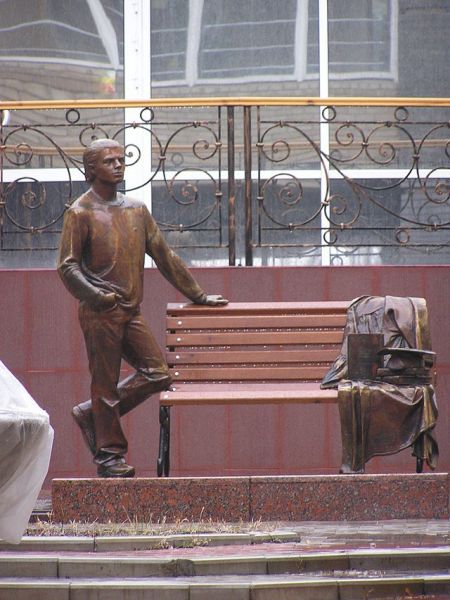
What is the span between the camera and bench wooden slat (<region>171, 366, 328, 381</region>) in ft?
35.3

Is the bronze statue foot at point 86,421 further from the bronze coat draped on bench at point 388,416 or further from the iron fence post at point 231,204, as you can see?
the iron fence post at point 231,204

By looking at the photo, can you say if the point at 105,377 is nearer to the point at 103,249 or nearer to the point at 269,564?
the point at 103,249

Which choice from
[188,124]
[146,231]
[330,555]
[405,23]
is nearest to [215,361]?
[146,231]

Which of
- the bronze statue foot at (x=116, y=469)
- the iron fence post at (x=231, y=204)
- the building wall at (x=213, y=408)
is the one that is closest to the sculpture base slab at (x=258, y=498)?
the bronze statue foot at (x=116, y=469)

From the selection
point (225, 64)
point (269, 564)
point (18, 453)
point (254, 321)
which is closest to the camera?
point (18, 453)

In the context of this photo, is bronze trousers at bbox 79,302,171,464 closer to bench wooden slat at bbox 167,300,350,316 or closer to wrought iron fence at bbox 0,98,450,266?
bench wooden slat at bbox 167,300,350,316

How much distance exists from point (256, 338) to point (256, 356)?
0.13 m

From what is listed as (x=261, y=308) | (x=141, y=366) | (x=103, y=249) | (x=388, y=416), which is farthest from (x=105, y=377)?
(x=388, y=416)

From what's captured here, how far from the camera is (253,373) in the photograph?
35.6 feet

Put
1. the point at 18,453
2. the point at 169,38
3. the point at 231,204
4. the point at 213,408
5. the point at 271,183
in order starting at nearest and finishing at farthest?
1. the point at 18,453
2. the point at 213,408
3. the point at 231,204
4. the point at 271,183
5. the point at 169,38

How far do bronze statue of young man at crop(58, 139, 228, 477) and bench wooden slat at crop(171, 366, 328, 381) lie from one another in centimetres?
68

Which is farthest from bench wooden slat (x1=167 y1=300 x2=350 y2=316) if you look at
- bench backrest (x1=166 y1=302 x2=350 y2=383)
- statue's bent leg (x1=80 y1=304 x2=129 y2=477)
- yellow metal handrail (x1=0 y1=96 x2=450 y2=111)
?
yellow metal handrail (x1=0 y1=96 x2=450 y2=111)

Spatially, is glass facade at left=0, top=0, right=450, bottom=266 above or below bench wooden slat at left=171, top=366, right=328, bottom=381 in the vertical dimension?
above

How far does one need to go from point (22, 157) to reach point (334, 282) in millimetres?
3743
